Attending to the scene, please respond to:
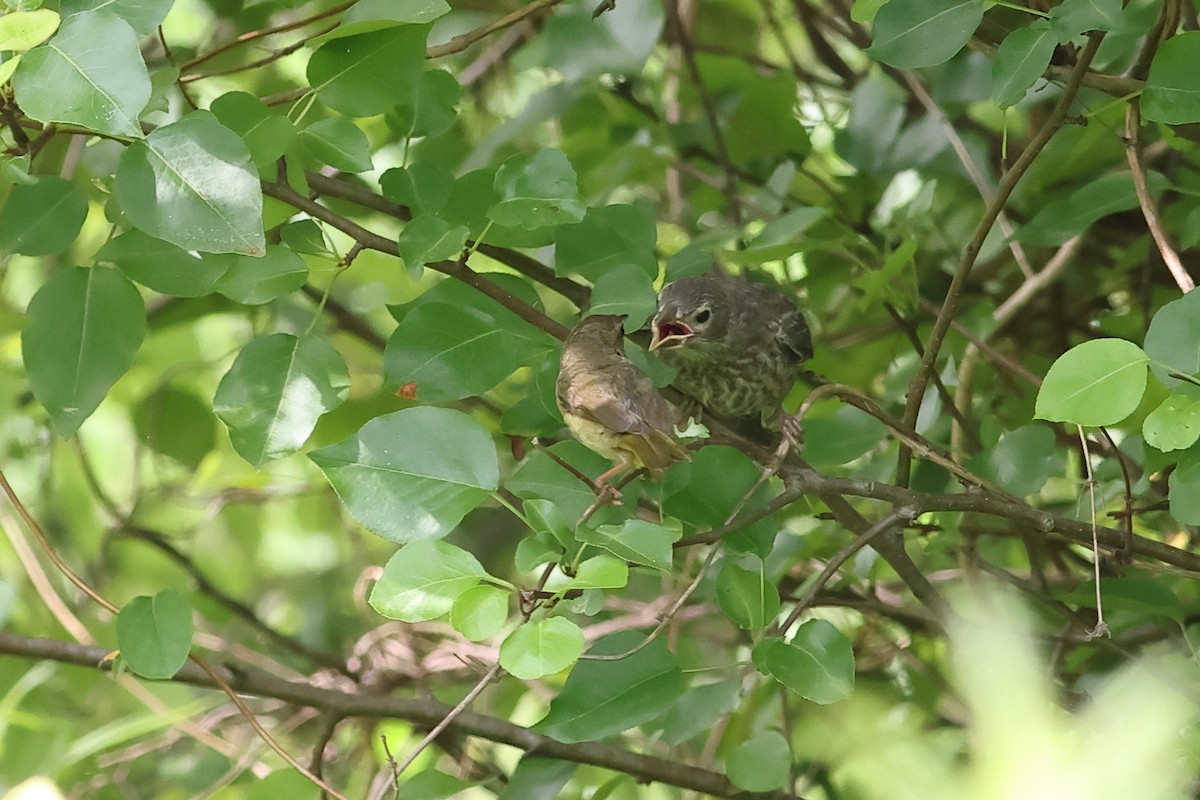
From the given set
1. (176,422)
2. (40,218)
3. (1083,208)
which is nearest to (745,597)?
(1083,208)

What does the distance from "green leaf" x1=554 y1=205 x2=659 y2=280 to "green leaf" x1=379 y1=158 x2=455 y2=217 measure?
132 millimetres

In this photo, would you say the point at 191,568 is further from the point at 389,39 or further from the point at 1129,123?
the point at 1129,123

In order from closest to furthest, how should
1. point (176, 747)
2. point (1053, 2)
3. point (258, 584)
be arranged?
point (1053, 2) < point (176, 747) < point (258, 584)

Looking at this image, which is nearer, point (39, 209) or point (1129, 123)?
point (39, 209)

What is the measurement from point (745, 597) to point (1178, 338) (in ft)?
1.51

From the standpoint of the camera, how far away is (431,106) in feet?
4.71

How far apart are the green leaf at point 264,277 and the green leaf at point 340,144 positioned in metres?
0.11

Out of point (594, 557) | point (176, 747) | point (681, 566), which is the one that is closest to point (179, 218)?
point (594, 557)

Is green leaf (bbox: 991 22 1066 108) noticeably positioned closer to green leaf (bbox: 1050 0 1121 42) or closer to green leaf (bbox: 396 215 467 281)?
green leaf (bbox: 1050 0 1121 42)

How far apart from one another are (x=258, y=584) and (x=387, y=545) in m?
0.43

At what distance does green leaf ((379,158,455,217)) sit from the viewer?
1.32m

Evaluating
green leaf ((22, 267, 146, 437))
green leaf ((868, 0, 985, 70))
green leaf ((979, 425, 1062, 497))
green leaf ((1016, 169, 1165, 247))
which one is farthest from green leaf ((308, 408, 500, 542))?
green leaf ((1016, 169, 1165, 247))

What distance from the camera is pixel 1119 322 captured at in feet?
5.78

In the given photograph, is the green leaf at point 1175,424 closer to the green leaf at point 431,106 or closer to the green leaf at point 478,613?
the green leaf at point 478,613
